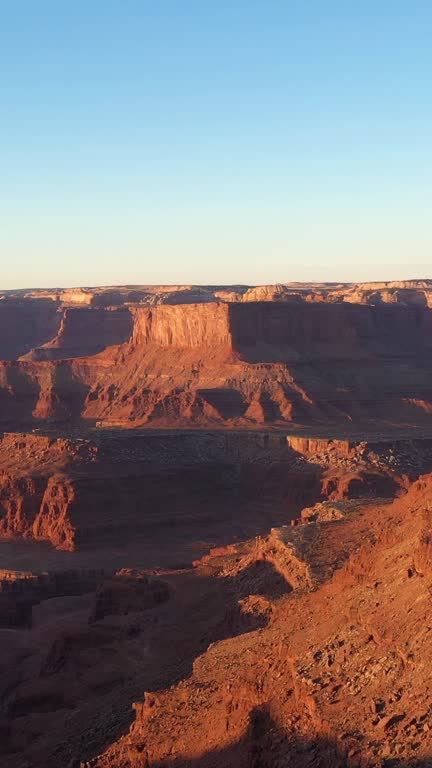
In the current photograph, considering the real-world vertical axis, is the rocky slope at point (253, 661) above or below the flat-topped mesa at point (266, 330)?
below

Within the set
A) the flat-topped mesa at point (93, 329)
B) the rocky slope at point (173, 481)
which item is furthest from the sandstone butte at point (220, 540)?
the flat-topped mesa at point (93, 329)

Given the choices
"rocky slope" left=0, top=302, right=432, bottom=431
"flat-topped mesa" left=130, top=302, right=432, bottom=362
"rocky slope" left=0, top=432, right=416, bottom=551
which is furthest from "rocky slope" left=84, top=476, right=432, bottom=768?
"flat-topped mesa" left=130, top=302, right=432, bottom=362

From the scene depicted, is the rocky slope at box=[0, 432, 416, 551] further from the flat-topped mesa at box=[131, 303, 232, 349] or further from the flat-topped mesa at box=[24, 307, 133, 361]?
the flat-topped mesa at box=[24, 307, 133, 361]

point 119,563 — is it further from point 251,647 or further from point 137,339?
point 137,339

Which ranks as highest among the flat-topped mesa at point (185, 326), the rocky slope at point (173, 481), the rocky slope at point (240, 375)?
the flat-topped mesa at point (185, 326)

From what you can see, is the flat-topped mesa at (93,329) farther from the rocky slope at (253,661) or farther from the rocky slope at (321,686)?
the rocky slope at (321,686)

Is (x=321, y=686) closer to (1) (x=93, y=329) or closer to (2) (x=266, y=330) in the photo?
(2) (x=266, y=330)
